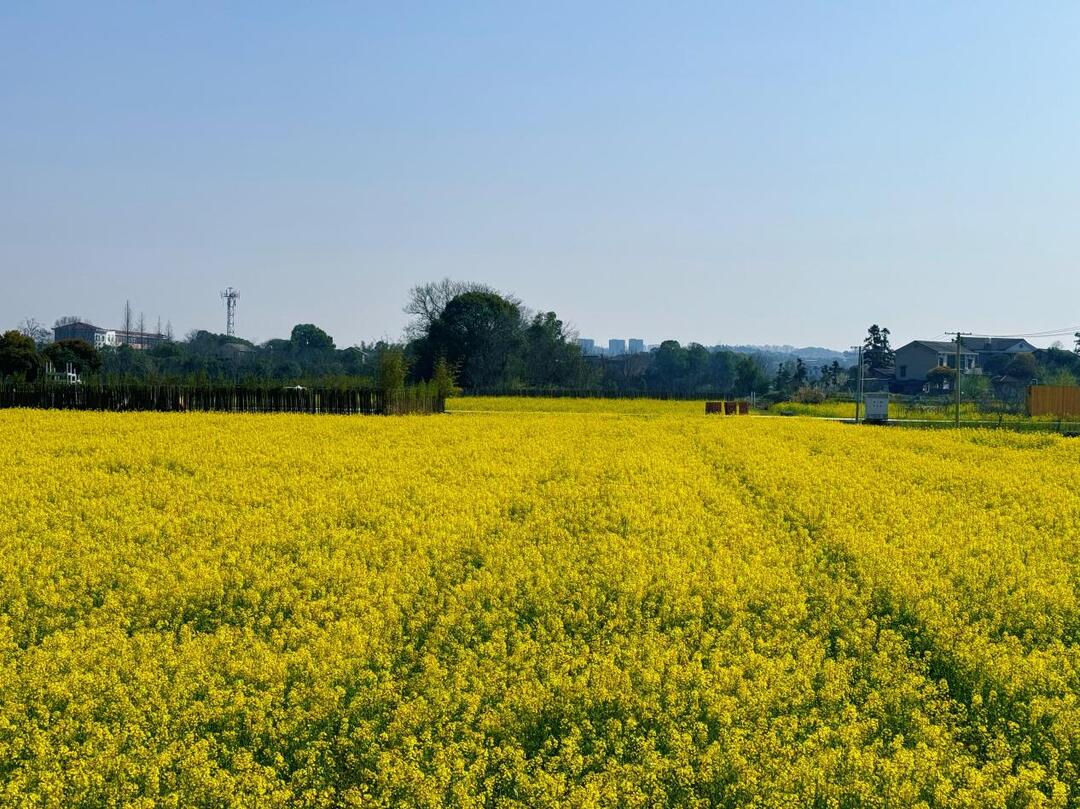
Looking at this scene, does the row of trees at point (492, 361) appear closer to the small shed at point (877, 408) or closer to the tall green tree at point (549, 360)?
the tall green tree at point (549, 360)

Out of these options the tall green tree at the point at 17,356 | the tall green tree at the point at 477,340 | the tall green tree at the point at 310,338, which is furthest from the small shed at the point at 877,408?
the tall green tree at the point at 310,338

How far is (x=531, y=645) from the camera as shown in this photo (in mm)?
8383

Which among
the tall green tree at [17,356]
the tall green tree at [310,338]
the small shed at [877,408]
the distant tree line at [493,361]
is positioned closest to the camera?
the small shed at [877,408]

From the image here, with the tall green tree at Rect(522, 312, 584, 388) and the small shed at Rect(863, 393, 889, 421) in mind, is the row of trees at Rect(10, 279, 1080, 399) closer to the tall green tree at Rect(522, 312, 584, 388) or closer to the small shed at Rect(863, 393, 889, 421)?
the tall green tree at Rect(522, 312, 584, 388)

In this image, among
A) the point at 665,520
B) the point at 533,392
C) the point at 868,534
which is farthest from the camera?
the point at 533,392

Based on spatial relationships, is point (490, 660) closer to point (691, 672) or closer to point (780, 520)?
point (691, 672)

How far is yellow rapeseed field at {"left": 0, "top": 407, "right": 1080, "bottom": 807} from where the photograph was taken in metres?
6.19

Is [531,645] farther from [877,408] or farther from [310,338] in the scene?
[310,338]

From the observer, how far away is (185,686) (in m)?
7.47

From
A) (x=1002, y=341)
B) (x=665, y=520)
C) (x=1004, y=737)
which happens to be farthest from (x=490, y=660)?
(x=1002, y=341)

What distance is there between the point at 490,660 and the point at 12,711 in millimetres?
3532

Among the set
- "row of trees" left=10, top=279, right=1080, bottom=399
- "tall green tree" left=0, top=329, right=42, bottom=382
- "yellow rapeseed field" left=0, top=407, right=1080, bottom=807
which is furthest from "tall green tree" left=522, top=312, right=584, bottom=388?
"yellow rapeseed field" left=0, top=407, right=1080, bottom=807

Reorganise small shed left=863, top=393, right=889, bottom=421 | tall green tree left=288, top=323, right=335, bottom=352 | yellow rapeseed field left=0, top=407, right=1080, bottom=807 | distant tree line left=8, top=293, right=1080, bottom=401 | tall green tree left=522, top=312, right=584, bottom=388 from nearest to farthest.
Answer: yellow rapeseed field left=0, top=407, right=1080, bottom=807
small shed left=863, top=393, right=889, bottom=421
distant tree line left=8, top=293, right=1080, bottom=401
tall green tree left=522, top=312, right=584, bottom=388
tall green tree left=288, top=323, right=335, bottom=352

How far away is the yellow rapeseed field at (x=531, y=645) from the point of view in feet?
20.3
